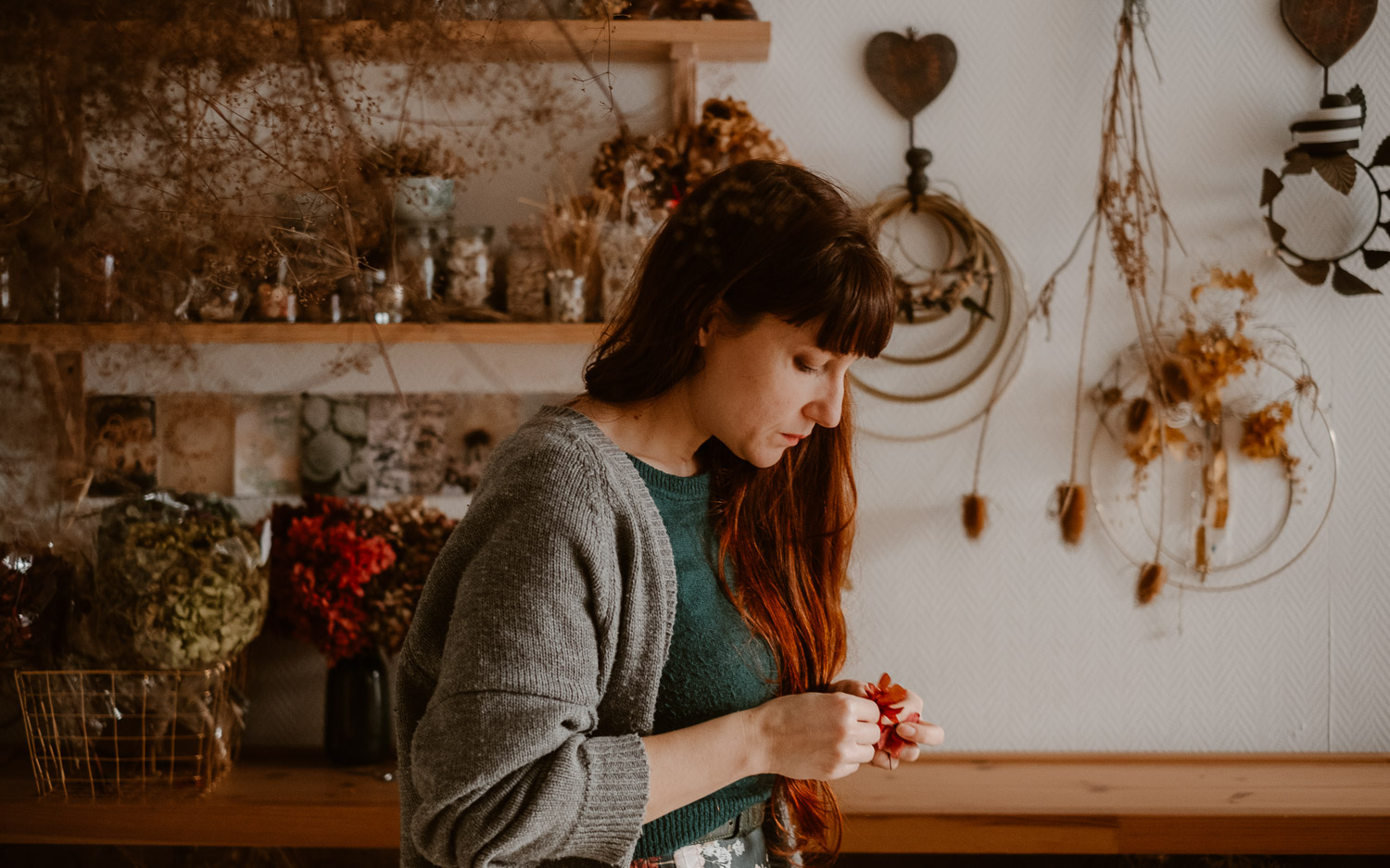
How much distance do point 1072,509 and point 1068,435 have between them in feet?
0.47

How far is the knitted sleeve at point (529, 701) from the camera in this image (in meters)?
0.71

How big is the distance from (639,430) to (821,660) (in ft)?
1.06

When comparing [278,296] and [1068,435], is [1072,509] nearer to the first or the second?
[1068,435]

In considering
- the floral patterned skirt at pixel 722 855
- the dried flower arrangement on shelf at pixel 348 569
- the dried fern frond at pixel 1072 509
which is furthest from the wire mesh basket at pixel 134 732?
the dried fern frond at pixel 1072 509

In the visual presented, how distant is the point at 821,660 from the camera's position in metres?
1.05

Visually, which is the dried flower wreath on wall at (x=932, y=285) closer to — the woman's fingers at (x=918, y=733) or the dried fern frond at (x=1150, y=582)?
the dried fern frond at (x=1150, y=582)

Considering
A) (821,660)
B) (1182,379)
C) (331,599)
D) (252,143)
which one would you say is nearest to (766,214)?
(252,143)

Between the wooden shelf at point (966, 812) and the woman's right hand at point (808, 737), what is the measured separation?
72 cm

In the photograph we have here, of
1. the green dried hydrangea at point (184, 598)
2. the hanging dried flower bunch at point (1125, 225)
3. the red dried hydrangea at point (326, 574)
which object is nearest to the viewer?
the green dried hydrangea at point (184, 598)

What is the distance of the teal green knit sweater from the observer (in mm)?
899

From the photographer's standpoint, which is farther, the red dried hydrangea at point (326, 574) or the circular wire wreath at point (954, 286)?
the circular wire wreath at point (954, 286)

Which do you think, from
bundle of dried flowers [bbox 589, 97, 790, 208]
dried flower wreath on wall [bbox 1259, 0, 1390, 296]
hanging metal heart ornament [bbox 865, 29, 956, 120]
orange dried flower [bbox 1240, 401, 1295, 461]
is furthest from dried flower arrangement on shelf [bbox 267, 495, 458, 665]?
dried flower wreath on wall [bbox 1259, 0, 1390, 296]

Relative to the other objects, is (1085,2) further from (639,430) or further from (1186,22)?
(639,430)

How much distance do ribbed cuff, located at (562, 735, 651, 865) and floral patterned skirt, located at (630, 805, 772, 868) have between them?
0.14 m
